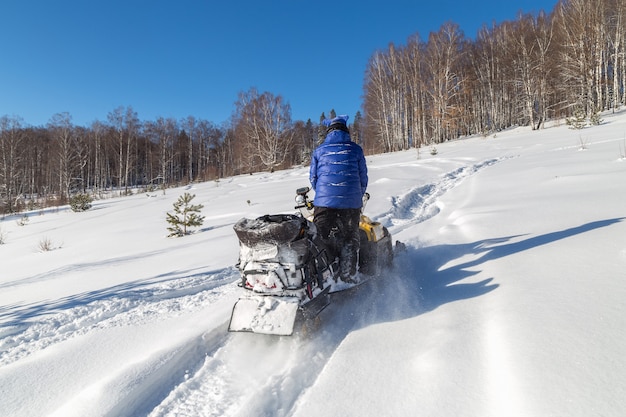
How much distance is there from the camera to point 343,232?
345 cm

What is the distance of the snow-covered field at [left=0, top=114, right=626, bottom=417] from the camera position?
5.92 ft

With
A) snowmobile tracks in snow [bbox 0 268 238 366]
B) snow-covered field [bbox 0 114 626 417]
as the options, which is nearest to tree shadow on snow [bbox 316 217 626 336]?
snow-covered field [bbox 0 114 626 417]

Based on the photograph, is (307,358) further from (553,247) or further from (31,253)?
(31,253)

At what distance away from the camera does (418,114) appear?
3164 cm

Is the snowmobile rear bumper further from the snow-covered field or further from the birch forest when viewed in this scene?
the birch forest

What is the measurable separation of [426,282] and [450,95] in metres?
32.2

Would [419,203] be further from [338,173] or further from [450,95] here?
[450,95]

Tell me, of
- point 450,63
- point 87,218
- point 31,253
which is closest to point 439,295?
point 31,253

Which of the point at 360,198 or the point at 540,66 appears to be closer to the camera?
the point at 360,198

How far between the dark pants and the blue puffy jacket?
0.08m

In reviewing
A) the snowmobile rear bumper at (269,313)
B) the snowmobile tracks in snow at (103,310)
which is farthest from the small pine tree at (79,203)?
the snowmobile rear bumper at (269,313)

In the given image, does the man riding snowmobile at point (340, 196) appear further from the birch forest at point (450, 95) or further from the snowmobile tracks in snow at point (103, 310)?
the birch forest at point (450, 95)

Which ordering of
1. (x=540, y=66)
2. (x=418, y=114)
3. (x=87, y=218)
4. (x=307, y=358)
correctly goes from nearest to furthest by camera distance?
(x=307, y=358) < (x=87, y=218) < (x=540, y=66) < (x=418, y=114)

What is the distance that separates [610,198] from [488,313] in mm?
4436
